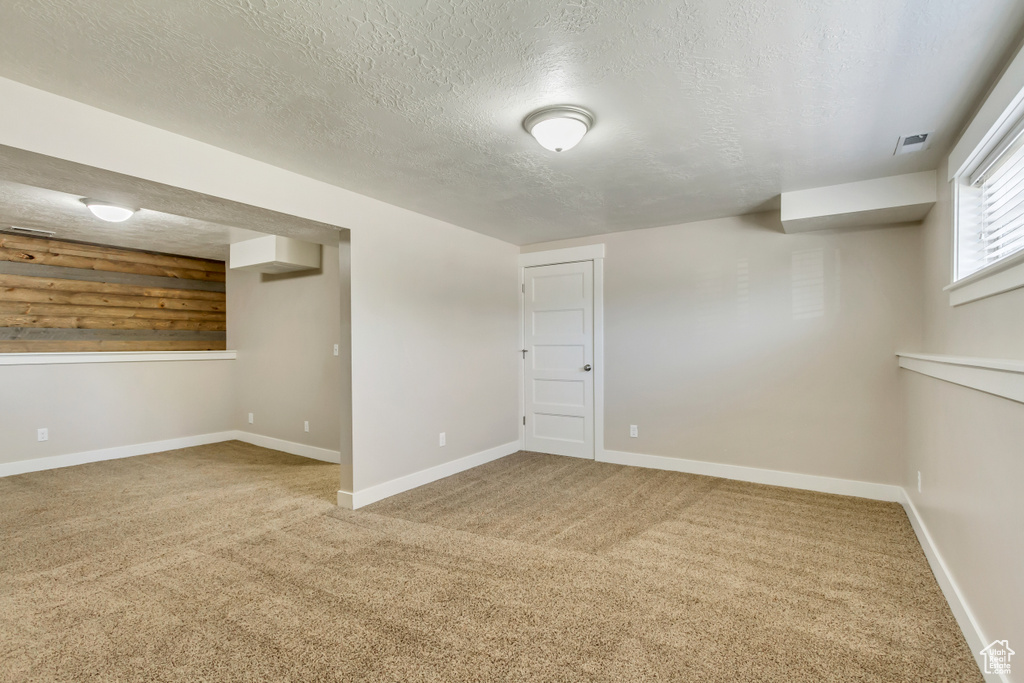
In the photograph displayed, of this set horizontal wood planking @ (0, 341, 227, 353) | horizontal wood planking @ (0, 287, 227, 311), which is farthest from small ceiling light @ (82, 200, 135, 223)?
horizontal wood planking @ (0, 341, 227, 353)

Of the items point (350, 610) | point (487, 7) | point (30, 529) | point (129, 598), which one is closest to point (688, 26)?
point (487, 7)

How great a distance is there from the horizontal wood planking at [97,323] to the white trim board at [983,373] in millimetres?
7219

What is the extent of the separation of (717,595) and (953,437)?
4.36ft

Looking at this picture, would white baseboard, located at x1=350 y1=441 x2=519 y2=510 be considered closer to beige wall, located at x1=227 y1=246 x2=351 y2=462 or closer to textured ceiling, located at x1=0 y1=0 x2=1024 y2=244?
beige wall, located at x1=227 y1=246 x2=351 y2=462

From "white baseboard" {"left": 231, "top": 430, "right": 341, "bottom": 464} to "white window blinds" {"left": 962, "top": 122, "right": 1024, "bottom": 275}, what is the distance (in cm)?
508

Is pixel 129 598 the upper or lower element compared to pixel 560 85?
lower

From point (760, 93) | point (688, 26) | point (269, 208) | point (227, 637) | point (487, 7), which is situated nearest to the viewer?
point (487, 7)

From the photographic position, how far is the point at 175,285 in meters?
6.03

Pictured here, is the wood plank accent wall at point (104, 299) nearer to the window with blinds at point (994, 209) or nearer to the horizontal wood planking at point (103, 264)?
the horizontal wood planking at point (103, 264)

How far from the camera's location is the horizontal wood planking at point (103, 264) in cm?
486

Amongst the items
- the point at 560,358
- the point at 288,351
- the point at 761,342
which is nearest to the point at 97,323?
the point at 288,351

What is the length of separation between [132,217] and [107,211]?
0.48 meters

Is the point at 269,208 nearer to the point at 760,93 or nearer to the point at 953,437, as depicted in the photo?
the point at 760,93

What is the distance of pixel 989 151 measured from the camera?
2.17m
